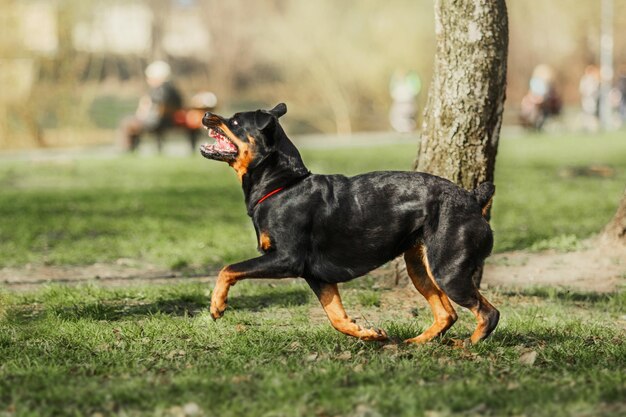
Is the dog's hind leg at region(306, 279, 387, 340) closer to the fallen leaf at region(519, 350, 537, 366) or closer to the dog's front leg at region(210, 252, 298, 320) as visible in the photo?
the dog's front leg at region(210, 252, 298, 320)

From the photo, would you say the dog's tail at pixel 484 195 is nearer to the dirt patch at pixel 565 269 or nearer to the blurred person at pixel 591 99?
the dirt patch at pixel 565 269

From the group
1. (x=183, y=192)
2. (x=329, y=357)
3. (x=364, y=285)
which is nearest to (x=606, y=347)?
(x=329, y=357)

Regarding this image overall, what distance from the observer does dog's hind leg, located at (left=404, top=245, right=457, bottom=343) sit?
20.1ft

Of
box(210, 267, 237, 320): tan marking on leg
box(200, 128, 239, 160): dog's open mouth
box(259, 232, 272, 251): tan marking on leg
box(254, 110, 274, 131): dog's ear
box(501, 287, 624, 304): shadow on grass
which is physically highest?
box(254, 110, 274, 131): dog's ear

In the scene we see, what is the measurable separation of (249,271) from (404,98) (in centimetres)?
2853

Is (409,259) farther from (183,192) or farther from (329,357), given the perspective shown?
(183,192)

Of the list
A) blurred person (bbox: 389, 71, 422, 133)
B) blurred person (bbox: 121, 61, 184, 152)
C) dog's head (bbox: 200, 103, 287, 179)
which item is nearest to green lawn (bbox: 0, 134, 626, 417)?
dog's head (bbox: 200, 103, 287, 179)

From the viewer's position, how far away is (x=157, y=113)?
80.2 feet

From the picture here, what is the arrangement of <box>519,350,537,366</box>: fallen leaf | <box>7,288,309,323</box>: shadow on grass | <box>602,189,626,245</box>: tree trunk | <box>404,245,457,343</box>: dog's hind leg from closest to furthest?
1. <box>519,350,537,366</box>: fallen leaf
2. <box>404,245,457,343</box>: dog's hind leg
3. <box>7,288,309,323</box>: shadow on grass
4. <box>602,189,626,245</box>: tree trunk

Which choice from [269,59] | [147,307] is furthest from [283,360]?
[269,59]

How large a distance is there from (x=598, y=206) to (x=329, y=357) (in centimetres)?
871

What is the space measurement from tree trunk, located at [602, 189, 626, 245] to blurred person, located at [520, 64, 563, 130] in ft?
77.5

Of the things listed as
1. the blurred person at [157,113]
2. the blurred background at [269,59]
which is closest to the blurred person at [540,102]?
the blurred background at [269,59]

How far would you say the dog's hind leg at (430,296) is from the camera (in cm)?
613
